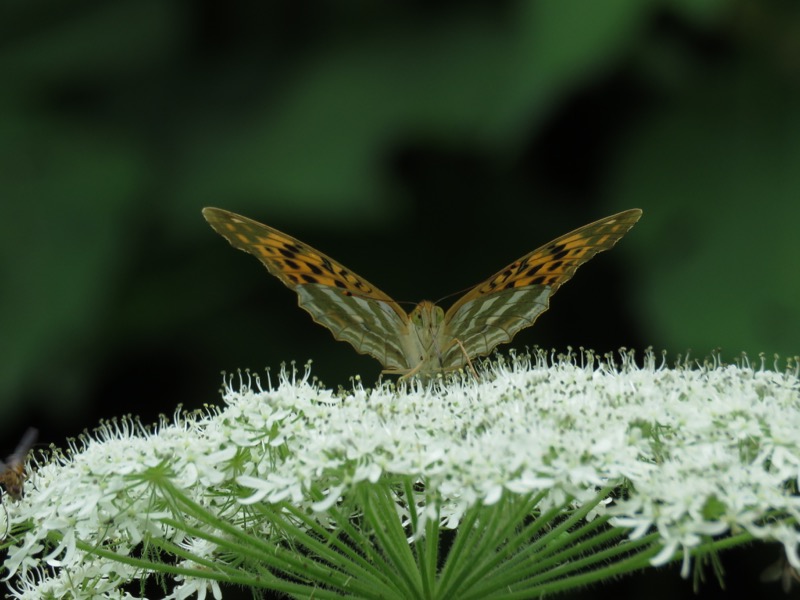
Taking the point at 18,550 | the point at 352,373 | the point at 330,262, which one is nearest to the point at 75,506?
the point at 18,550

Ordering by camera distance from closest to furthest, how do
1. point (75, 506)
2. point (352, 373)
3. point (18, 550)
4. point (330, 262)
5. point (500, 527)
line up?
point (500, 527) → point (75, 506) → point (18, 550) → point (330, 262) → point (352, 373)

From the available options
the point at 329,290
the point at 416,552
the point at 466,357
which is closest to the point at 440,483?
the point at 416,552

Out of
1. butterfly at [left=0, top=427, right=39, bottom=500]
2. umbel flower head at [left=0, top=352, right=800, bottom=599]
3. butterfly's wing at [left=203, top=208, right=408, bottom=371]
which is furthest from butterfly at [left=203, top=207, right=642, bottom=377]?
butterfly at [left=0, top=427, right=39, bottom=500]

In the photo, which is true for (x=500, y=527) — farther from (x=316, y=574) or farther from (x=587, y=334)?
(x=587, y=334)

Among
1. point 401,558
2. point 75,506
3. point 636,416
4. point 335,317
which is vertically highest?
point 335,317

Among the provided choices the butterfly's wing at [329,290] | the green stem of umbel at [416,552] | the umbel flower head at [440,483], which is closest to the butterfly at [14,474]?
the umbel flower head at [440,483]

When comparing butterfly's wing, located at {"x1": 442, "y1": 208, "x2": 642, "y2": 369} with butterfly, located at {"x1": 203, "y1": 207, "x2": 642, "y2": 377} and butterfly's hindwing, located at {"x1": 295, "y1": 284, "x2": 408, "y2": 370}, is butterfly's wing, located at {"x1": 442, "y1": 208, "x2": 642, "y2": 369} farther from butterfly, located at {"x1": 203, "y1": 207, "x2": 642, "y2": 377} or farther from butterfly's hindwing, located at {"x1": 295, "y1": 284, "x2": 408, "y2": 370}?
butterfly's hindwing, located at {"x1": 295, "y1": 284, "x2": 408, "y2": 370}

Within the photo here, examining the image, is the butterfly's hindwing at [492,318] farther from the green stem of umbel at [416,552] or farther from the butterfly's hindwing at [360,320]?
the green stem of umbel at [416,552]
